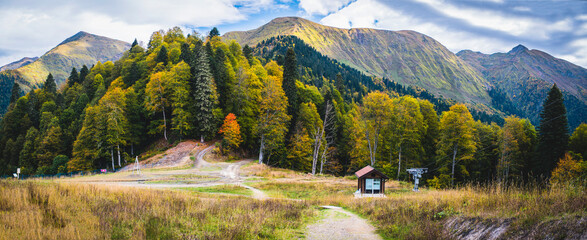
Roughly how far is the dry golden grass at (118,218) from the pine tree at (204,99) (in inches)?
1395

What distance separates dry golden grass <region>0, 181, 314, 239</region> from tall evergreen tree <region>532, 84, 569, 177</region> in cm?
4279

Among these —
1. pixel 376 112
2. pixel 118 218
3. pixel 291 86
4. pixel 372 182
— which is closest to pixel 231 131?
pixel 291 86

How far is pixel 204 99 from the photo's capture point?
4553 cm

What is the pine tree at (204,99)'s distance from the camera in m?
45.6

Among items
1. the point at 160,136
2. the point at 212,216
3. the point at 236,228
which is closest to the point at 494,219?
the point at 236,228

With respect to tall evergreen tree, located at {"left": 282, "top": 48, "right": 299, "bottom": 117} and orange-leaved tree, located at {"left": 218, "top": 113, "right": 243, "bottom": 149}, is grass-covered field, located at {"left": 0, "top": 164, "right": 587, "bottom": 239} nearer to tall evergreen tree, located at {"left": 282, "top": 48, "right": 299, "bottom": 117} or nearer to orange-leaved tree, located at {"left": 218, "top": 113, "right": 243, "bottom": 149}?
orange-leaved tree, located at {"left": 218, "top": 113, "right": 243, "bottom": 149}

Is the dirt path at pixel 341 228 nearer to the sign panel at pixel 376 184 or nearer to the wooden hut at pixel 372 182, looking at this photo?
the wooden hut at pixel 372 182

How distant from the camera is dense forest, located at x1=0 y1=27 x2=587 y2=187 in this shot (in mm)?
37219

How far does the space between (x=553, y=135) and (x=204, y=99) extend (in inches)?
1991

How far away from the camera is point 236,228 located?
7.50 m

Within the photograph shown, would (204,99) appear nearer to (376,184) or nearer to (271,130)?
(271,130)

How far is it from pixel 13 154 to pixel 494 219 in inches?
3256

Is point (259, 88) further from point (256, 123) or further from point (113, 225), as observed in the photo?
point (113, 225)

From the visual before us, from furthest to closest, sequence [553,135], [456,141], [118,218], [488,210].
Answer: [553,135], [456,141], [118,218], [488,210]
